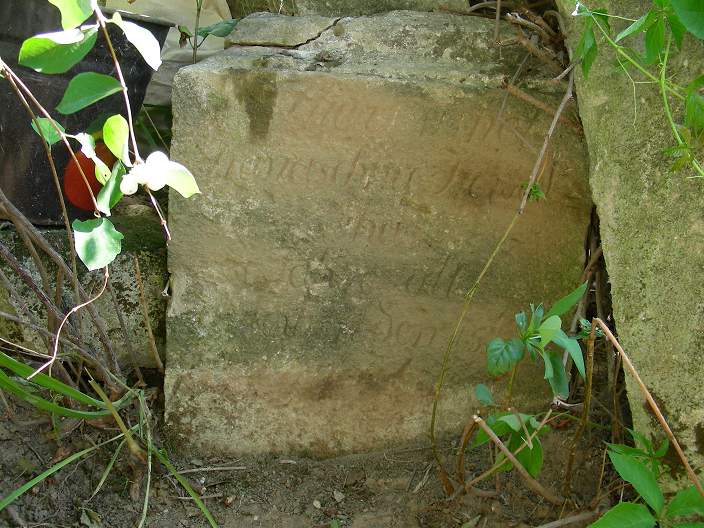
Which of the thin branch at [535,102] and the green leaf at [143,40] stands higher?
the green leaf at [143,40]

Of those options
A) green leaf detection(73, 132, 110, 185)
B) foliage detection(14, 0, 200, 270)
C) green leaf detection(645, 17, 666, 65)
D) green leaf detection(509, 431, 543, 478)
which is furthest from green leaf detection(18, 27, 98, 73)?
green leaf detection(509, 431, 543, 478)

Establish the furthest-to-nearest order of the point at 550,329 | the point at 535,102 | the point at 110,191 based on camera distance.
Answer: the point at 535,102, the point at 550,329, the point at 110,191

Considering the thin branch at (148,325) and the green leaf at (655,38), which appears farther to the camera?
the thin branch at (148,325)

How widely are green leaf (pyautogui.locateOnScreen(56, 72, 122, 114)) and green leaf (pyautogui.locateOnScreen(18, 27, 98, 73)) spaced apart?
0.03 meters

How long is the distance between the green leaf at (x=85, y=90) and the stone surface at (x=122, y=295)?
0.84 m

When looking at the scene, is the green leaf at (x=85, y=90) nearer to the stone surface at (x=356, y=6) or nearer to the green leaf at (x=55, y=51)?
the green leaf at (x=55, y=51)

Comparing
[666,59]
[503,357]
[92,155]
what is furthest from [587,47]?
[92,155]

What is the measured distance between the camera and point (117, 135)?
786mm

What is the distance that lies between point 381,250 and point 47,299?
0.81 m

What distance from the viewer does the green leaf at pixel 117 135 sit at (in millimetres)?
772

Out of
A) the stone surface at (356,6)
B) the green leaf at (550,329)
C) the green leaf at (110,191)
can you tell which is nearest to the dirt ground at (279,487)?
the green leaf at (550,329)

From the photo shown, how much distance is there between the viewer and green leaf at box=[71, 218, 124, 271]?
2.75 feet

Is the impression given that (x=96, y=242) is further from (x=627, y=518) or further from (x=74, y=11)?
(x=627, y=518)

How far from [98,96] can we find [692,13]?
35.1 inches
